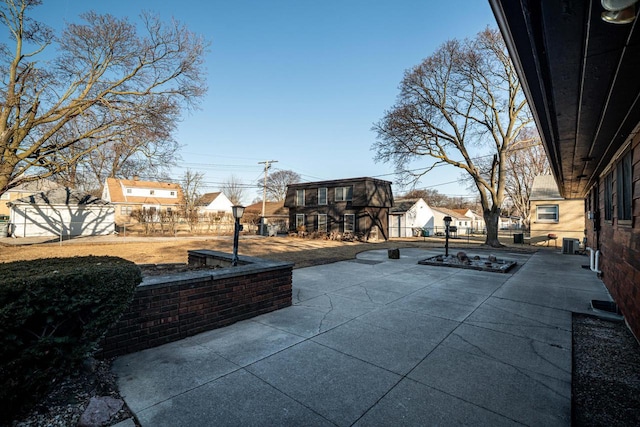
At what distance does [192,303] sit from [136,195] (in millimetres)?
41319

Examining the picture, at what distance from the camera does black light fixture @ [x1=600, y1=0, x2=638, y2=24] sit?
1.52 m

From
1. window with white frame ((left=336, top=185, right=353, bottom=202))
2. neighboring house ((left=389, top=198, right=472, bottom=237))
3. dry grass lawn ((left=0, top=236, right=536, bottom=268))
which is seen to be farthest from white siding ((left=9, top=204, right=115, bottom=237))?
neighboring house ((left=389, top=198, right=472, bottom=237))

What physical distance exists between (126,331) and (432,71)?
1975 centimetres

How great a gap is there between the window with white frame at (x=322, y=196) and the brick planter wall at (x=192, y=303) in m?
19.7

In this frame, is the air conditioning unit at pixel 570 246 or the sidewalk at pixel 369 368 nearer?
the sidewalk at pixel 369 368

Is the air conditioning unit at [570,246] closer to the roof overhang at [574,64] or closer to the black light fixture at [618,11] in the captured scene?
the roof overhang at [574,64]

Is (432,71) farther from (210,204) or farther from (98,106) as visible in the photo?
(210,204)

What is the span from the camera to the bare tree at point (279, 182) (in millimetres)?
53441

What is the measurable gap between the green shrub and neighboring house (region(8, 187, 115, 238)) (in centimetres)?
2252

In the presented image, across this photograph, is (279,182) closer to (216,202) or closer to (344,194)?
(216,202)

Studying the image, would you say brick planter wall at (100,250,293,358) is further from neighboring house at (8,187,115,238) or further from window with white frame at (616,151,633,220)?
neighboring house at (8,187,115,238)

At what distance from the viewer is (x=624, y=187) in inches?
193

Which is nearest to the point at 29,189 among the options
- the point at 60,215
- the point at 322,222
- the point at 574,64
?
the point at 60,215

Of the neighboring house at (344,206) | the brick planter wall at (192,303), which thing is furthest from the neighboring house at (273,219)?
the brick planter wall at (192,303)
